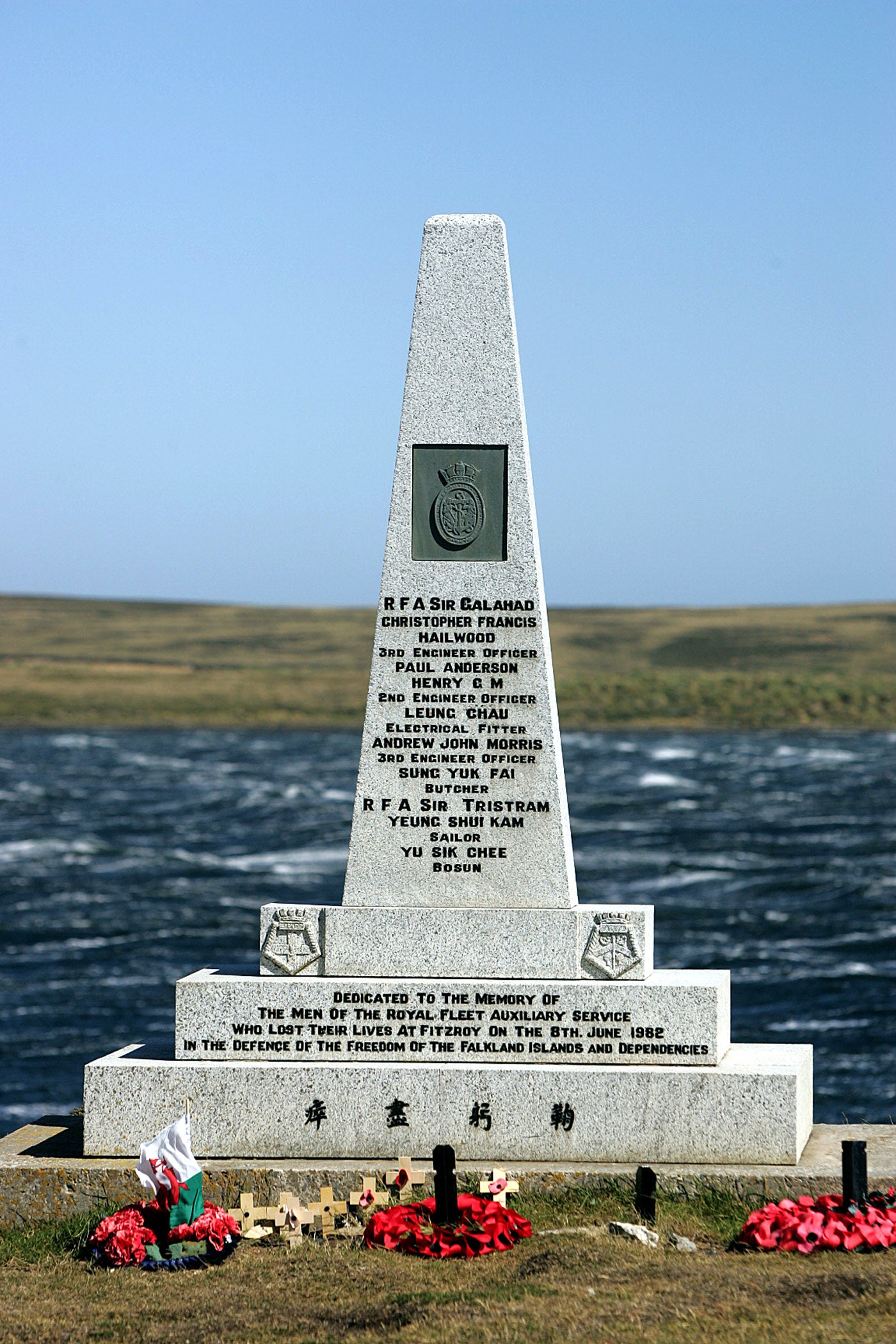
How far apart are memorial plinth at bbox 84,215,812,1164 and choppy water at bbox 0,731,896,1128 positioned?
30.5ft

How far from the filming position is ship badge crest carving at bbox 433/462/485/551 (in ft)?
34.1

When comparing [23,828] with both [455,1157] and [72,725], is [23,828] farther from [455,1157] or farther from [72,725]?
[72,725]

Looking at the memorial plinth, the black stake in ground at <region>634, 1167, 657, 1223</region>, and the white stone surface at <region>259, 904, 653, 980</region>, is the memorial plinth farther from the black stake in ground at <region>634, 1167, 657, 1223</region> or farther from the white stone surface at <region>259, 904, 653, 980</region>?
the black stake in ground at <region>634, 1167, 657, 1223</region>

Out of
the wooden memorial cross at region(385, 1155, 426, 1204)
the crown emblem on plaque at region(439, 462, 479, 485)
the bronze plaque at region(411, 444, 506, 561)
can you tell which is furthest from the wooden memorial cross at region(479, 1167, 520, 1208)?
the crown emblem on plaque at region(439, 462, 479, 485)

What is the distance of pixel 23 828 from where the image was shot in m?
53.2

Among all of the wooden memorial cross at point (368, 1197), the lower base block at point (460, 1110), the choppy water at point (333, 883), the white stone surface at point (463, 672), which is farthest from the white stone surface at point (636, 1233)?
the choppy water at point (333, 883)

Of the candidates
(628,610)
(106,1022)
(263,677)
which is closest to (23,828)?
(106,1022)

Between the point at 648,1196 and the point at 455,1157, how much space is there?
121cm

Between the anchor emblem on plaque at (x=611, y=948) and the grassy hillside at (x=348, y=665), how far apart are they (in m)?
102

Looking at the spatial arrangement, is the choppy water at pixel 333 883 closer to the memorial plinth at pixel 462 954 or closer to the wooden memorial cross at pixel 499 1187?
the memorial plinth at pixel 462 954

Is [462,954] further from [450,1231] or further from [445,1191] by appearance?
[450,1231]

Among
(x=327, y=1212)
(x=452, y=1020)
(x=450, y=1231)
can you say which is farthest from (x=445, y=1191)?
(x=452, y=1020)

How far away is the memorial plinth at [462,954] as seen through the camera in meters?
9.70

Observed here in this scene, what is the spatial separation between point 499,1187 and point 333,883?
1143 inches
